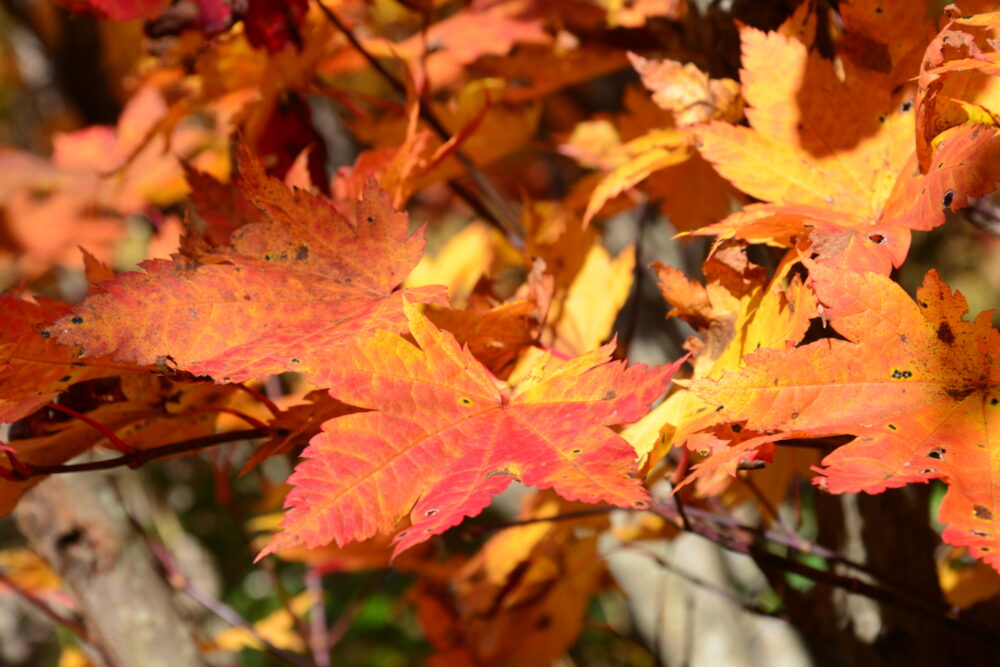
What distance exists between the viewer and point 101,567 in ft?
3.49

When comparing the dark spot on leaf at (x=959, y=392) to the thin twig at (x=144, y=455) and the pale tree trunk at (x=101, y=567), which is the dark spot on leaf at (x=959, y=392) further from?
the pale tree trunk at (x=101, y=567)

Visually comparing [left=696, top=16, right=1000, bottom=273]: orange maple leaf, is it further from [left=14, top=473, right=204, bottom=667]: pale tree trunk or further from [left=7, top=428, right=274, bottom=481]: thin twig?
[left=14, top=473, right=204, bottom=667]: pale tree trunk

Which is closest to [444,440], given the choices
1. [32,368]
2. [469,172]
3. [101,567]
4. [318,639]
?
[32,368]

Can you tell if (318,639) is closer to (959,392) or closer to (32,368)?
(32,368)

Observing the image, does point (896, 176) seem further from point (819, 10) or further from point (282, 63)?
point (282, 63)

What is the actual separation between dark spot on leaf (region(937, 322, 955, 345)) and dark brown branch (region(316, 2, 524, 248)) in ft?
1.58

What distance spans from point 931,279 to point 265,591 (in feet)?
11.9

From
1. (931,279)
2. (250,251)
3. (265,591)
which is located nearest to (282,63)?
(250,251)

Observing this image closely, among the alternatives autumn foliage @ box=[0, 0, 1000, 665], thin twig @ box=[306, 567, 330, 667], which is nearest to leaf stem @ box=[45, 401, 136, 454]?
autumn foliage @ box=[0, 0, 1000, 665]

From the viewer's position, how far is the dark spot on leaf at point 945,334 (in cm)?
48

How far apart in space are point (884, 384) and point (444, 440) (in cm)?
25

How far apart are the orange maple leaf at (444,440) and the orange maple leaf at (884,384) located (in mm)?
60

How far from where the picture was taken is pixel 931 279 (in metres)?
0.48

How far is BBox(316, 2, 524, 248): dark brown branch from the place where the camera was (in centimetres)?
85
